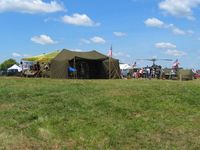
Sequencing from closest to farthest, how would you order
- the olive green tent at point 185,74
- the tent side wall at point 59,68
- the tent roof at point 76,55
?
the tent side wall at point 59,68
the tent roof at point 76,55
the olive green tent at point 185,74

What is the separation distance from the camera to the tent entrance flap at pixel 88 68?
38531 millimetres

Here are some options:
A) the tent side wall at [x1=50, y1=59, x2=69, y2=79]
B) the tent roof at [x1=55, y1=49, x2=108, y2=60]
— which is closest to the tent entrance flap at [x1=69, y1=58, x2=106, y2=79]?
the tent roof at [x1=55, y1=49, x2=108, y2=60]

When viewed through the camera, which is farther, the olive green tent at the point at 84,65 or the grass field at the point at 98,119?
the olive green tent at the point at 84,65

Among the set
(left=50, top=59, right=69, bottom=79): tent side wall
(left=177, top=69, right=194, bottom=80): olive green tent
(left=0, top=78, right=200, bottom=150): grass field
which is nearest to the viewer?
(left=0, top=78, right=200, bottom=150): grass field

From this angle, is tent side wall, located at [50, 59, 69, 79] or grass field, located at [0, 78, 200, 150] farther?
tent side wall, located at [50, 59, 69, 79]

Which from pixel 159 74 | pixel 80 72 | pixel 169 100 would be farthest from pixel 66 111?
pixel 159 74

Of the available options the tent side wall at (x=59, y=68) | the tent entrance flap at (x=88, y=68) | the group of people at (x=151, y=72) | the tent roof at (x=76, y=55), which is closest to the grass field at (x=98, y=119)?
the tent side wall at (x=59, y=68)

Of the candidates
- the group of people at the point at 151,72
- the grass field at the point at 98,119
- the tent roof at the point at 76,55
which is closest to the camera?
the grass field at the point at 98,119

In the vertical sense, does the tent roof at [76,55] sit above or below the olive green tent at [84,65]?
above

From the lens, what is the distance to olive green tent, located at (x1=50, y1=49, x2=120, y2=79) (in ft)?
123

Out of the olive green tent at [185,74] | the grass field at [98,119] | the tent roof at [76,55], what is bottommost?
the grass field at [98,119]

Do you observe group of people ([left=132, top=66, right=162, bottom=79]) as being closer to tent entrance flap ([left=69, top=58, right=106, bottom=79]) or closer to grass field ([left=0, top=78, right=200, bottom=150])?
tent entrance flap ([left=69, top=58, right=106, bottom=79])

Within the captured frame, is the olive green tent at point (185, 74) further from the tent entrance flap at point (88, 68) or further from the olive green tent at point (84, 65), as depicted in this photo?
the tent entrance flap at point (88, 68)

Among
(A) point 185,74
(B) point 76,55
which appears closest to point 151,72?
(A) point 185,74
